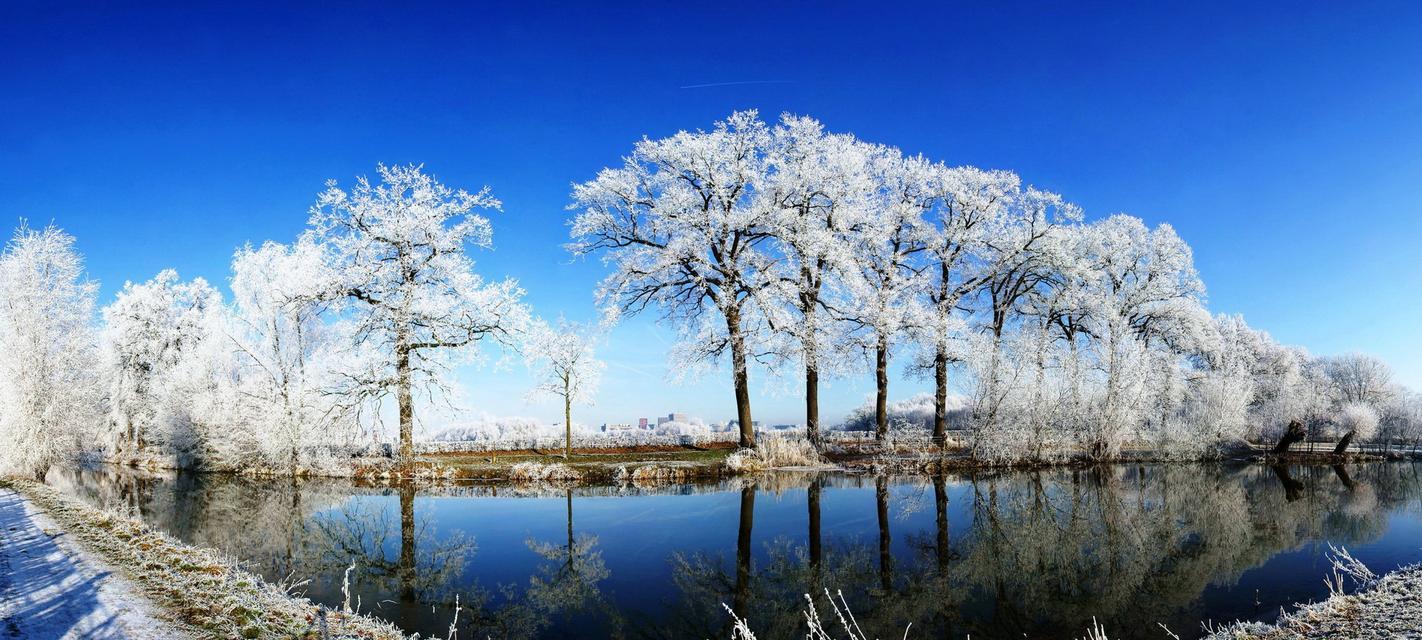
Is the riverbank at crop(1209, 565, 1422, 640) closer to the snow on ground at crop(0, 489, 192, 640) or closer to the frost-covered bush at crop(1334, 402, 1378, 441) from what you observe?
the snow on ground at crop(0, 489, 192, 640)

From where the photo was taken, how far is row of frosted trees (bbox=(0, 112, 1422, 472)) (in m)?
23.4

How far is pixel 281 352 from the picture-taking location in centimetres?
2600

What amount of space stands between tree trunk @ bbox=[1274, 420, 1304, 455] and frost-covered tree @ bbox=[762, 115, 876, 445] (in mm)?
19855

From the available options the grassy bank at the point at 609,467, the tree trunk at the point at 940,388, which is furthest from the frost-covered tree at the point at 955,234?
the grassy bank at the point at 609,467

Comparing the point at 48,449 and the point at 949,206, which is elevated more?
the point at 949,206

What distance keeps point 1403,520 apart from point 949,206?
17.1 meters

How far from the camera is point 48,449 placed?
22875mm

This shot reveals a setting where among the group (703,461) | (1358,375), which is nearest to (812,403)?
(703,461)

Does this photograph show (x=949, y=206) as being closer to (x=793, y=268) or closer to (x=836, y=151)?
(x=836, y=151)

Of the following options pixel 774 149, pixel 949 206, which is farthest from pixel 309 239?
pixel 949 206

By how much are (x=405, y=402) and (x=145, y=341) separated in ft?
77.0

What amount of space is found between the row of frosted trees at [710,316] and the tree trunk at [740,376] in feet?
0.26

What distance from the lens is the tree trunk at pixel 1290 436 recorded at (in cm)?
2917

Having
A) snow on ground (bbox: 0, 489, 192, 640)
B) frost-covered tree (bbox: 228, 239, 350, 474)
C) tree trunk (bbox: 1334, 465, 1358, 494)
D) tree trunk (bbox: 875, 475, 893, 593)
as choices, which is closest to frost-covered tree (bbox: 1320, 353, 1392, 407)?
tree trunk (bbox: 1334, 465, 1358, 494)
